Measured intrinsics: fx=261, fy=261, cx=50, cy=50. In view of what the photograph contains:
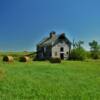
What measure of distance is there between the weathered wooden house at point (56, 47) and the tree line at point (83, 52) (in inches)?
82.4

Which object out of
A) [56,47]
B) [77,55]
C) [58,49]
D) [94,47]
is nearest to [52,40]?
[56,47]

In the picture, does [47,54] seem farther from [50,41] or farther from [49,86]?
[49,86]

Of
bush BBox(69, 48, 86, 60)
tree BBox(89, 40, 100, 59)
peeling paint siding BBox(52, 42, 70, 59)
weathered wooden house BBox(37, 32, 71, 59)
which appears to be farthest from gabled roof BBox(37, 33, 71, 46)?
tree BBox(89, 40, 100, 59)

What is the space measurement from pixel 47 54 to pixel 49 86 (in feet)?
192

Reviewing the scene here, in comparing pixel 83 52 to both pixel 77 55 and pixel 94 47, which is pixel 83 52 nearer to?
pixel 77 55

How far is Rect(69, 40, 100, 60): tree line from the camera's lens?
7462 cm

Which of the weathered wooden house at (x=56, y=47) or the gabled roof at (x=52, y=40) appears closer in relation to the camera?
the weathered wooden house at (x=56, y=47)

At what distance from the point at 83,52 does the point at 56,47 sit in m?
8.16

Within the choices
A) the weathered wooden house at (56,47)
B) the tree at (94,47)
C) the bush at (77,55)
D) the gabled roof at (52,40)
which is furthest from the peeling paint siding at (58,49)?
the tree at (94,47)

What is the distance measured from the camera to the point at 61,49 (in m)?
76.2

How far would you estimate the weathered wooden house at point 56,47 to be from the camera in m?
74.9

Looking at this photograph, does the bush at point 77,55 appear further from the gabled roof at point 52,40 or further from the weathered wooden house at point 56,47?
the gabled roof at point 52,40

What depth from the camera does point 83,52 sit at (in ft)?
251

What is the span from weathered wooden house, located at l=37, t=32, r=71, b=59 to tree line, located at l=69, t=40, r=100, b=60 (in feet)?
6.87
